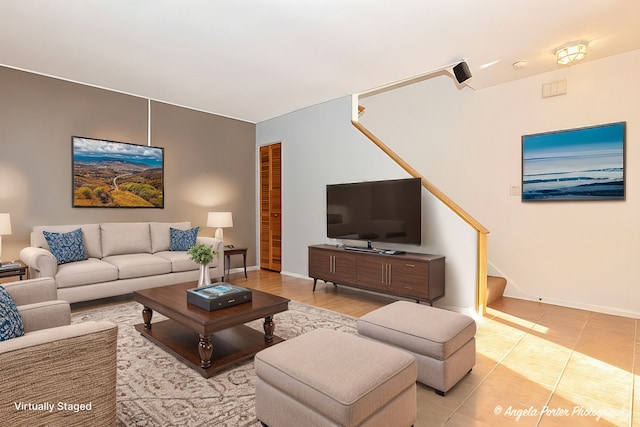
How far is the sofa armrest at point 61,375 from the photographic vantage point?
1.32m

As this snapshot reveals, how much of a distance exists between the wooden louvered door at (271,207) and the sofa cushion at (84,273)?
8.70 ft

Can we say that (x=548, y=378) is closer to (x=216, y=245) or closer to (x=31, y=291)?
(x=31, y=291)

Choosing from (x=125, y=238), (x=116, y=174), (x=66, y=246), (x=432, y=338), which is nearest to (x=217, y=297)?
(x=432, y=338)

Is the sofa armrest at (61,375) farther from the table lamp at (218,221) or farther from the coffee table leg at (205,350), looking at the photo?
the table lamp at (218,221)

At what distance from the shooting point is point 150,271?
13.8 ft

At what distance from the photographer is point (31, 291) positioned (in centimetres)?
228

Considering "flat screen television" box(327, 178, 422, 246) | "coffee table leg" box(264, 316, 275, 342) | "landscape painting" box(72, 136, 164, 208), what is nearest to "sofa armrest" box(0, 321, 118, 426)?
"coffee table leg" box(264, 316, 275, 342)

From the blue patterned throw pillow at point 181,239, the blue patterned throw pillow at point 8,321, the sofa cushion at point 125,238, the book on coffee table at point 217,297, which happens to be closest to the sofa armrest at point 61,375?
the blue patterned throw pillow at point 8,321

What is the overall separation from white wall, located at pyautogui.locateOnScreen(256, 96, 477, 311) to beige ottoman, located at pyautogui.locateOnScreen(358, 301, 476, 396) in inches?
61.8

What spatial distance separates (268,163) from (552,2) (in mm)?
4603

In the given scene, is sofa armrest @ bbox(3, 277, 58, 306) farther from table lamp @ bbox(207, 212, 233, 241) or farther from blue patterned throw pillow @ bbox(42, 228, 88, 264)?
table lamp @ bbox(207, 212, 233, 241)

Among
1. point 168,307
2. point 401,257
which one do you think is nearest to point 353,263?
point 401,257

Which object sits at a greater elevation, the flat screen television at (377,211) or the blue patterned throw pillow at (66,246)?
the flat screen television at (377,211)

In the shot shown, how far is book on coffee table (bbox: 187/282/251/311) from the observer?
253 cm
